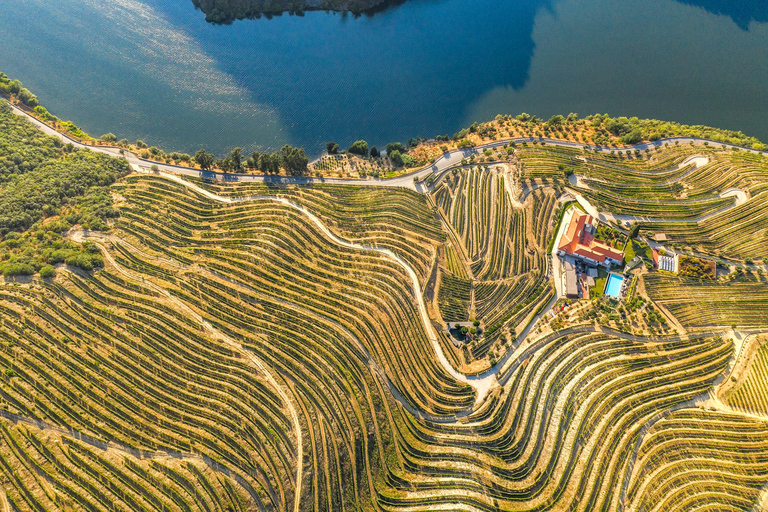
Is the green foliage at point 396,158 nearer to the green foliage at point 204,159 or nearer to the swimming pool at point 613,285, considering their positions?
the green foliage at point 204,159

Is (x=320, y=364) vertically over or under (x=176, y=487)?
over

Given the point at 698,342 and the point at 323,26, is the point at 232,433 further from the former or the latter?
the point at 323,26

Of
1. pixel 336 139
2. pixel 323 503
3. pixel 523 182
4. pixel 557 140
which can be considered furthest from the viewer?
pixel 336 139

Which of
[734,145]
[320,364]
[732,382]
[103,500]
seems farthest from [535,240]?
[103,500]

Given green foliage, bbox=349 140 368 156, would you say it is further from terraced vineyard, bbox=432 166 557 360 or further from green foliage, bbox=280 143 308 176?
terraced vineyard, bbox=432 166 557 360

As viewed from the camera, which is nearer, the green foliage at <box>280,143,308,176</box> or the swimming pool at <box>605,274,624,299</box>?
the swimming pool at <box>605,274,624,299</box>

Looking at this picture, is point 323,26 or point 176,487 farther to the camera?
point 323,26

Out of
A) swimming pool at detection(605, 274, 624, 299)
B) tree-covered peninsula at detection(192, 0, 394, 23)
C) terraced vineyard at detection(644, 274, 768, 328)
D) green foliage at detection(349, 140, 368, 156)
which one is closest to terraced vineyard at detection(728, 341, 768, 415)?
terraced vineyard at detection(644, 274, 768, 328)
